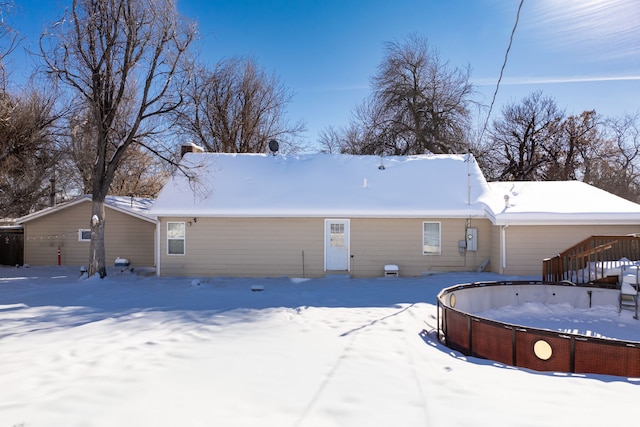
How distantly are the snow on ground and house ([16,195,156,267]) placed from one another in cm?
780

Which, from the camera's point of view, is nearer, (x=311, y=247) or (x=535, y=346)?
(x=535, y=346)

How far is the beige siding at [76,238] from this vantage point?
16.6 metres

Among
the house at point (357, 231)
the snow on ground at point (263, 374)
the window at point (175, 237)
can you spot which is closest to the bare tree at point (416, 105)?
the house at point (357, 231)

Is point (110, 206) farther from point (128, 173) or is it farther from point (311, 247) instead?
point (128, 173)

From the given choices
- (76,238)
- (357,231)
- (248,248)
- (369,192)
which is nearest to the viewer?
(357,231)

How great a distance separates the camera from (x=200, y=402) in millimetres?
3648

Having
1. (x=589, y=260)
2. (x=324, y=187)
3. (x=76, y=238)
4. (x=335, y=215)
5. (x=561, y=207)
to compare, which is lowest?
(x=589, y=260)

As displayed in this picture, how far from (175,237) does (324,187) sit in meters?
5.28

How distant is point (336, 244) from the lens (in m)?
13.2

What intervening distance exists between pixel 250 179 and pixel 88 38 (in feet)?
21.1

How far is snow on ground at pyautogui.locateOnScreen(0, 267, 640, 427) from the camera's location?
3393 mm

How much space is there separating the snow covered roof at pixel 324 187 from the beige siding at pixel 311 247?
1.37 feet

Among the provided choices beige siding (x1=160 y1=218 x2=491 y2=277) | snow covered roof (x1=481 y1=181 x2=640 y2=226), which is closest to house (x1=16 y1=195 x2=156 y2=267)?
beige siding (x1=160 y1=218 x2=491 y2=277)

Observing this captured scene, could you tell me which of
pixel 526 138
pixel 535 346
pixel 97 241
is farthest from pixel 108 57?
pixel 526 138
